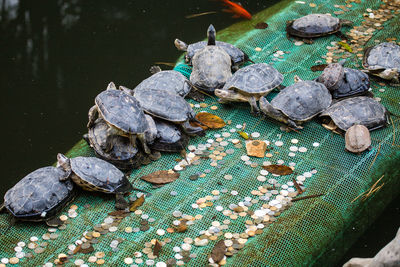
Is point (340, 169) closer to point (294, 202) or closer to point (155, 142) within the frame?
point (294, 202)

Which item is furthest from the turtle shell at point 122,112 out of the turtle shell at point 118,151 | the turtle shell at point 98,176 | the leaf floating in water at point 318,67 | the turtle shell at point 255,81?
the leaf floating in water at point 318,67

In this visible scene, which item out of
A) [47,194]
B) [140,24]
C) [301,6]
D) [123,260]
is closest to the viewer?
[123,260]

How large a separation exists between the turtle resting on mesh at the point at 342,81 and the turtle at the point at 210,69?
995mm

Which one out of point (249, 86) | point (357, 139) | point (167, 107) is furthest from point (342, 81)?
point (167, 107)

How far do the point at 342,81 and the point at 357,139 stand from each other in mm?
877

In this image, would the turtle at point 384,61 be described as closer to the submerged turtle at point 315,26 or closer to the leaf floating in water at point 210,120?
the submerged turtle at point 315,26

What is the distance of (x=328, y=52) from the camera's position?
20.6ft

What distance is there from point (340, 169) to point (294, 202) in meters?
0.61

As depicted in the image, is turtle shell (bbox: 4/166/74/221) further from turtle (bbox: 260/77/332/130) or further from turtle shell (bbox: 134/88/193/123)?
turtle (bbox: 260/77/332/130)

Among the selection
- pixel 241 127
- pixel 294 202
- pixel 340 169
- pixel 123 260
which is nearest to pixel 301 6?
pixel 241 127

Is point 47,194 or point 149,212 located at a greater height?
point 47,194

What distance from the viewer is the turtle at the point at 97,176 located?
165 inches

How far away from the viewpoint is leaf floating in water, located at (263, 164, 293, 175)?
4617 mm

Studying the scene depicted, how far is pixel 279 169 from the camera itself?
15.2 feet
